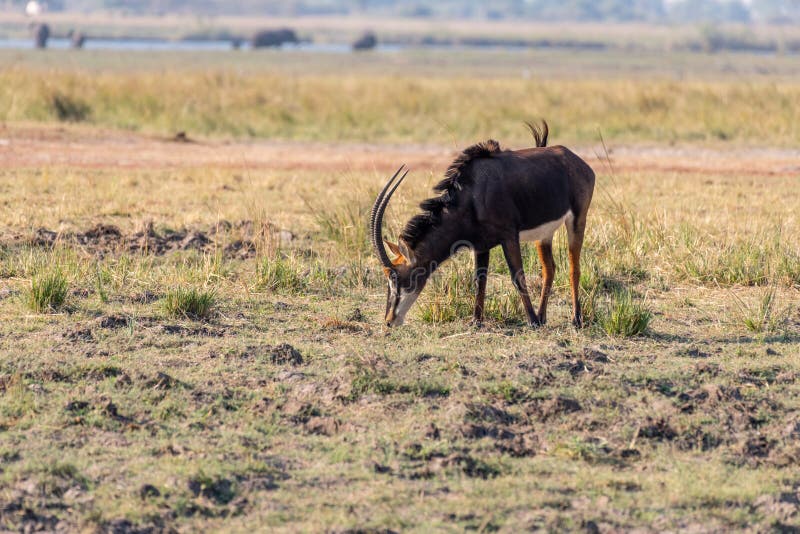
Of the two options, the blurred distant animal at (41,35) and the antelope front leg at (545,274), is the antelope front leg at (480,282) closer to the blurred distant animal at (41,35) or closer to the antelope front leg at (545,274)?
the antelope front leg at (545,274)

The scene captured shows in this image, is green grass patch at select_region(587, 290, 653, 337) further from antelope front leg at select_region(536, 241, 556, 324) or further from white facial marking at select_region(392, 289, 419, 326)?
white facial marking at select_region(392, 289, 419, 326)

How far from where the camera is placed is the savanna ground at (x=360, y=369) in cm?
547

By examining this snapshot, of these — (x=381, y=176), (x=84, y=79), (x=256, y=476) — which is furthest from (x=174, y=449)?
(x=84, y=79)

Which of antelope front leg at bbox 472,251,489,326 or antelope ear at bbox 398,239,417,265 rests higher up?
antelope ear at bbox 398,239,417,265

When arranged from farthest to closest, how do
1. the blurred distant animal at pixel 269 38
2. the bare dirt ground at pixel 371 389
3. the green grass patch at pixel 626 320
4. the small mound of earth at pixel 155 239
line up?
the blurred distant animal at pixel 269 38 < the small mound of earth at pixel 155 239 < the green grass patch at pixel 626 320 < the bare dirt ground at pixel 371 389

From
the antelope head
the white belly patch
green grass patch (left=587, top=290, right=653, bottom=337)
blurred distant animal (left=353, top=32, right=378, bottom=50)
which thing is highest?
the white belly patch

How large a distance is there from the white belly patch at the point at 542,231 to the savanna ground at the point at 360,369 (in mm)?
680

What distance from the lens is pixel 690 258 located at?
10250 millimetres

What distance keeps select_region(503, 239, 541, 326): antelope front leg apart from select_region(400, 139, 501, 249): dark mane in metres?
0.48

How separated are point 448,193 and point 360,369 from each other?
5.38ft

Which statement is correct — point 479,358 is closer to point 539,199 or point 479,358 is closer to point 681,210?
point 539,199

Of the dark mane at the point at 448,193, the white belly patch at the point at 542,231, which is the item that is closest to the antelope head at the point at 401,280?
the dark mane at the point at 448,193

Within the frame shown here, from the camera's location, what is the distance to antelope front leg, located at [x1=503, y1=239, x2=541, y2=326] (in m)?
7.95

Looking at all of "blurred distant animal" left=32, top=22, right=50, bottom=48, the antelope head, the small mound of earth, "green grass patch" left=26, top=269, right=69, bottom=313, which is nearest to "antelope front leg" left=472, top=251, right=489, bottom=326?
the antelope head
